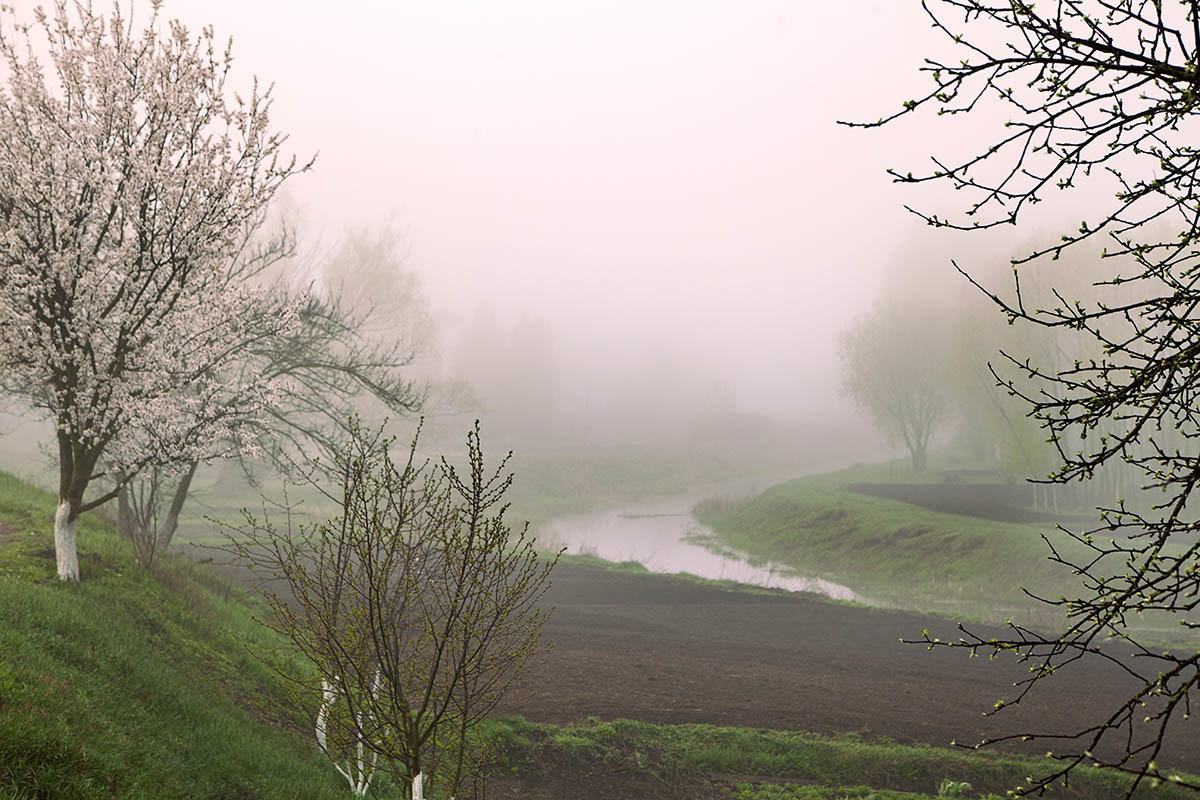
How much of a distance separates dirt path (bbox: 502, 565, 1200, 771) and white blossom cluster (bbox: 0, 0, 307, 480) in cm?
801

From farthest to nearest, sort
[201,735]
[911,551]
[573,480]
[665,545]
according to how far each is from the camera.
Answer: [573,480], [665,545], [911,551], [201,735]

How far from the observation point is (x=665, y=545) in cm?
4044

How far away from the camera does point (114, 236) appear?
11.0 metres

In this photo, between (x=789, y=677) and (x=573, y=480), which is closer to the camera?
(x=789, y=677)

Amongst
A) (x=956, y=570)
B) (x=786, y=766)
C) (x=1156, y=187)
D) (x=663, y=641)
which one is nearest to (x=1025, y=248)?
(x=956, y=570)

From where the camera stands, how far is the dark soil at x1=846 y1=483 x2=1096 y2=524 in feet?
114

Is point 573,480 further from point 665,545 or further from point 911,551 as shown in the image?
point 911,551

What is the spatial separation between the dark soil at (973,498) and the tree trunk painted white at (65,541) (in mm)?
35700

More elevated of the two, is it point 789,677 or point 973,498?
point 973,498

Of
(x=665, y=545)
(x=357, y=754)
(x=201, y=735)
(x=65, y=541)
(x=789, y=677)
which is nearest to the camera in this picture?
(x=357, y=754)

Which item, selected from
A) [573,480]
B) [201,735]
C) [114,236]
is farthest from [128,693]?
[573,480]

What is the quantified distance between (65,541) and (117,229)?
16.6ft

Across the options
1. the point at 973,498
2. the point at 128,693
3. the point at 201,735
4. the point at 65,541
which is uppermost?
the point at 973,498

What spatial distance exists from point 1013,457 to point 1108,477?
7.36 m
